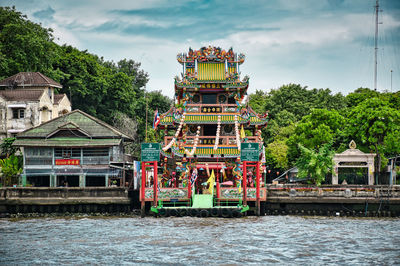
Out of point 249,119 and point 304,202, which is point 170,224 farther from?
point 249,119

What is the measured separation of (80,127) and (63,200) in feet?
33.4

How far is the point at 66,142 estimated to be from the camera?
2050 inches

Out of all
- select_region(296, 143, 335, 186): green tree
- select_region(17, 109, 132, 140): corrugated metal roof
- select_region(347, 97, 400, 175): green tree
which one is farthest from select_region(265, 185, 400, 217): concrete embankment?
select_region(17, 109, 132, 140): corrugated metal roof

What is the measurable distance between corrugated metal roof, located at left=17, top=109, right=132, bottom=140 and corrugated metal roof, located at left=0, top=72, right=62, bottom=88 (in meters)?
10.3

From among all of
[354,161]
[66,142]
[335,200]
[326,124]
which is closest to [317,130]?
[326,124]

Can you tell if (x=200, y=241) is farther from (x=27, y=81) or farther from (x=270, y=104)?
(x=270, y=104)

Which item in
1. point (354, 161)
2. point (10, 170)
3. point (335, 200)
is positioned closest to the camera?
point (335, 200)

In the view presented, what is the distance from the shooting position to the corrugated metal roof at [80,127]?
52.6 metres

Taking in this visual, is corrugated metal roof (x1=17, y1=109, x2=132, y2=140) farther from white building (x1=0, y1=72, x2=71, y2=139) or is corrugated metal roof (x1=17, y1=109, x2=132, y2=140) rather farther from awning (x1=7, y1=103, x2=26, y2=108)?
awning (x1=7, y1=103, x2=26, y2=108)

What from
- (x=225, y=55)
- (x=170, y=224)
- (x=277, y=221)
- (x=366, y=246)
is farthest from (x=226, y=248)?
(x=225, y=55)

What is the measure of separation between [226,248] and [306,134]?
1185 inches

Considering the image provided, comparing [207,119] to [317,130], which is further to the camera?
[317,130]

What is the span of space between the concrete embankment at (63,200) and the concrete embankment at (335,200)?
11664mm

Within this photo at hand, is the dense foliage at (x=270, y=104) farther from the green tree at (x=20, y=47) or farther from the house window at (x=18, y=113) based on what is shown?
the house window at (x=18, y=113)
